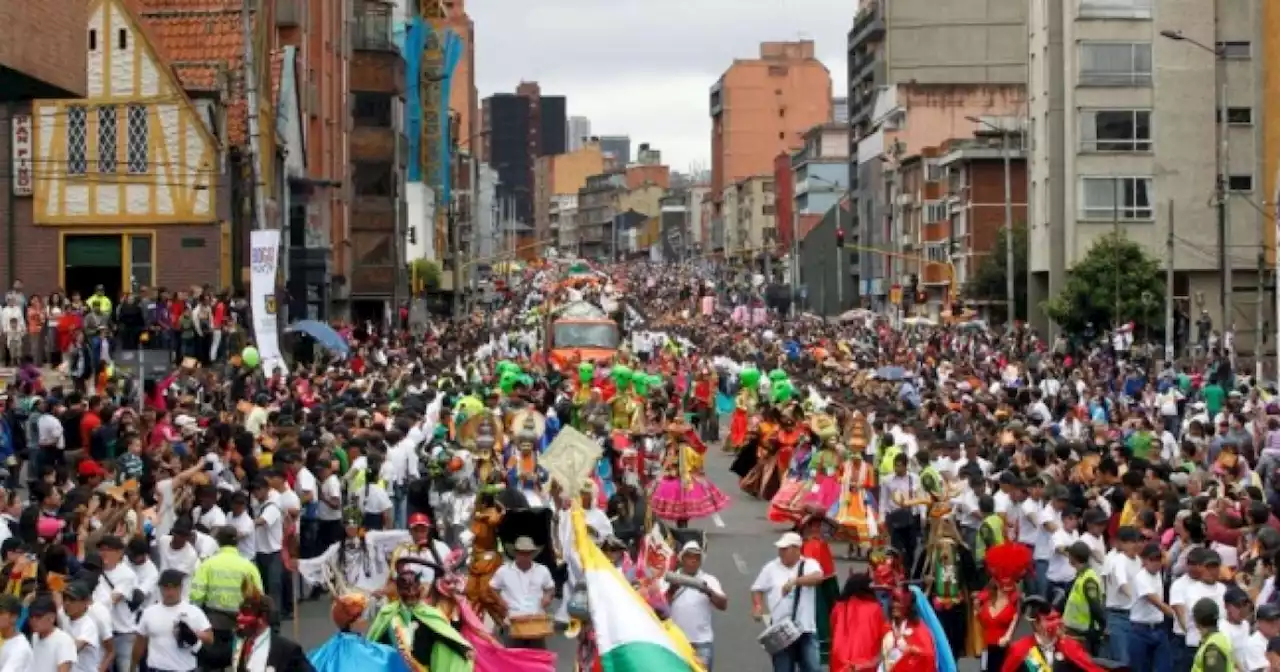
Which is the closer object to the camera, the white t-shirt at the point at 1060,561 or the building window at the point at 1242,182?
the white t-shirt at the point at 1060,561

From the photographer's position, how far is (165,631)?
49.6ft

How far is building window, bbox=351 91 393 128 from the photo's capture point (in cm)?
9088

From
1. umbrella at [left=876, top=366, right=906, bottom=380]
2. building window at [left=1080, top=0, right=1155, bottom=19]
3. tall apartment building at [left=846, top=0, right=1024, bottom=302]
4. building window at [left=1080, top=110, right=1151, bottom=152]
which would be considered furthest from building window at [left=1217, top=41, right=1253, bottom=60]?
tall apartment building at [left=846, top=0, right=1024, bottom=302]

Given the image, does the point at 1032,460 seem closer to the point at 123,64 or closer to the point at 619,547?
the point at 619,547

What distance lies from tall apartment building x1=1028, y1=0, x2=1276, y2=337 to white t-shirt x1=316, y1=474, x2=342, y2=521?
51877 millimetres

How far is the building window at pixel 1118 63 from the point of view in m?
73.5

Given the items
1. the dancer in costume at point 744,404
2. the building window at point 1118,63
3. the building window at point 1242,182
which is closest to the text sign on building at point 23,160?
the dancer in costume at point 744,404

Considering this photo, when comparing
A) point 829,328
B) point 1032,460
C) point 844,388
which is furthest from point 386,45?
point 1032,460

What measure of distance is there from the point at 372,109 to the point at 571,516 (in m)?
A: 74.7

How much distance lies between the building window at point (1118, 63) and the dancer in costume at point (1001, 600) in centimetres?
5914

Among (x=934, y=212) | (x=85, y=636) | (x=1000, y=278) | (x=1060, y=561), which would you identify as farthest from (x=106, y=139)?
(x=934, y=212)

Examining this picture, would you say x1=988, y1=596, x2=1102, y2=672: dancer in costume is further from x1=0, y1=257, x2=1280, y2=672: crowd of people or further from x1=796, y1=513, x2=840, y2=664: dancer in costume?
x1=796, y1=513, x2=840, y2=664: dancer in costume

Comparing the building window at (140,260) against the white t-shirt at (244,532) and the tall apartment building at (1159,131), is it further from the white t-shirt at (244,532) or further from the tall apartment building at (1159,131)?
the tall apartment building at (1159,131)

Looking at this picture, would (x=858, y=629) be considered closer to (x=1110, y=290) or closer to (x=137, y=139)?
(x=137, y=139)
